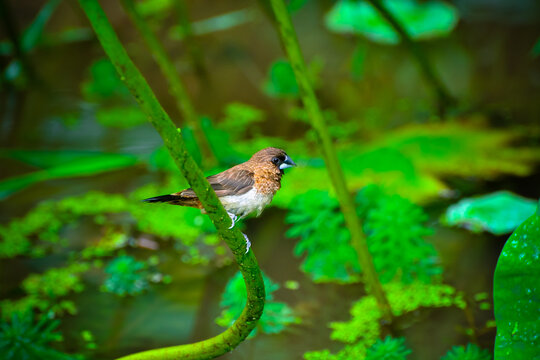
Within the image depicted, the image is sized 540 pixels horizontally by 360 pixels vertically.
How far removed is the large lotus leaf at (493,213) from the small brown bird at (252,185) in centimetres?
137

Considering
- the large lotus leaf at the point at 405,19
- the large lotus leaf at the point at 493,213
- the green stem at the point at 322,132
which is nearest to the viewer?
the green stem at the point at 322,132

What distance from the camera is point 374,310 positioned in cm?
152

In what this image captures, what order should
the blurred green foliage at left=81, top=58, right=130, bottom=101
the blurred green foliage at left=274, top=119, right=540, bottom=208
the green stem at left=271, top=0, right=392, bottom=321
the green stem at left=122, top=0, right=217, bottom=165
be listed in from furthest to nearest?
the blurred green foliage at left=81, top=58, right=130, bottom=101
the blurred green foliage at left=274, top=119, right=540, bottom=208
the green stem at left=122, top=0, right=217, bottom=165
the green stem at left=271, top=0, right=392, bottom=321

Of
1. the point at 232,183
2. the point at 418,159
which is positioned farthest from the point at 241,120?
the point at 232,183

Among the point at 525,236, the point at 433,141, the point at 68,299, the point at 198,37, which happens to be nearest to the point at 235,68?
the point at 198,37

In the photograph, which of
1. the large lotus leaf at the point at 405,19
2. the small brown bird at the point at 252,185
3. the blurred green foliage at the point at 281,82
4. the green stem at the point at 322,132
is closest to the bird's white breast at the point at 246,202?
the small brown bird at the point at 252,185

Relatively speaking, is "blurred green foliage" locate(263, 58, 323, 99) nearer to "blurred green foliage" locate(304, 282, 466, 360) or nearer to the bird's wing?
"blurred green foliage" locate(304, 282, 466, 360)

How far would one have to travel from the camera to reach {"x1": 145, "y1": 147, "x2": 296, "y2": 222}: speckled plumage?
0.68m

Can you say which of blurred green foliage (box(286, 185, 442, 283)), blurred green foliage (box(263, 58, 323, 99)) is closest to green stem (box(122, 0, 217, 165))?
blurred green foliage (box(286, 185, 442, 283))

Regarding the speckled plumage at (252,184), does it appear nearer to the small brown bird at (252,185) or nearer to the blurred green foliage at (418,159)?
the small brown bird at (252,185)

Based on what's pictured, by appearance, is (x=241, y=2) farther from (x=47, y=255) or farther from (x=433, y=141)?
(x=47, y=255)

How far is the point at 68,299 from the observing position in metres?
1.69

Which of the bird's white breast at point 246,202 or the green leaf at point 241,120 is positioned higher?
the green leaf at point 241,120

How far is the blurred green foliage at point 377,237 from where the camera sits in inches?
58.3
